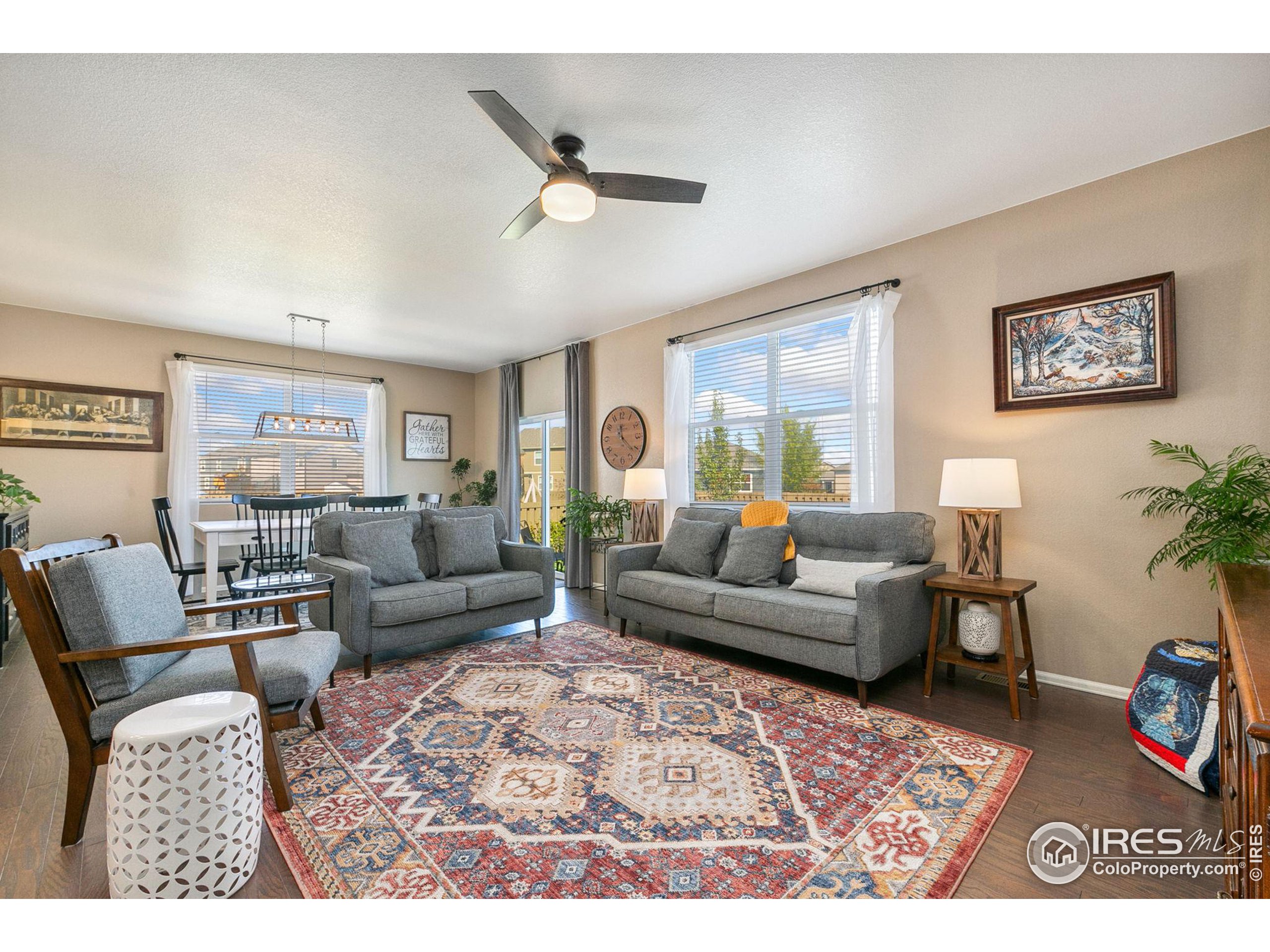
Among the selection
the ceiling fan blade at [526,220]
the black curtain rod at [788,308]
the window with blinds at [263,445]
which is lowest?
the window with blinds at [263,445]

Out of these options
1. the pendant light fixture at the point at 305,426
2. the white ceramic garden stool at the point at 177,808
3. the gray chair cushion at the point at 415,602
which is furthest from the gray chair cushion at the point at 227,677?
the pendant light fixture at the point at 305,426

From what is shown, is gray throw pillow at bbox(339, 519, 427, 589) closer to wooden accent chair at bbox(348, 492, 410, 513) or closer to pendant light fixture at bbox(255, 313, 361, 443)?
wooden accent chair at bbox(348, 492, 410, 513)

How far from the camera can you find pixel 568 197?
7.41 feet

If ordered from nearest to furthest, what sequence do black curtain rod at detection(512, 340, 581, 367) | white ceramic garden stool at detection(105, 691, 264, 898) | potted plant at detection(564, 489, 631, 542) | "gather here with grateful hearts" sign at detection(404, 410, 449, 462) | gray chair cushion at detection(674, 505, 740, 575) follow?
white ceramic garden stool at detection(105, 691, 264, 898) < gray chair cushion at detection(674, 505, 740, 575) < potted plant at detection(564, 489, 631, 542) < black curtain rod at detection(512, 340, 581, 367) < "gather here with grateful hearts" sign at detection(404, 410, 449, 462)

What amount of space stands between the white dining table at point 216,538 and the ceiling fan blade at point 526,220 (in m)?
2.59

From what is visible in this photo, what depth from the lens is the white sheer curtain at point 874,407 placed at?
139 inches

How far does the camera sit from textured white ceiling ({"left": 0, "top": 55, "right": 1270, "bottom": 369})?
2023mm

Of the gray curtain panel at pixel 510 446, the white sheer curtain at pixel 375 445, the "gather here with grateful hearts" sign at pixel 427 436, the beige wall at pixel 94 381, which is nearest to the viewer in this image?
the beige wall at pixel 94 381

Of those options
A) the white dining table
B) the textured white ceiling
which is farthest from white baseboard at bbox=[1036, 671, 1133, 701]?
the white dining table

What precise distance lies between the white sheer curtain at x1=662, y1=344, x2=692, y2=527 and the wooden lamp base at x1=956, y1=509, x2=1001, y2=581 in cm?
228

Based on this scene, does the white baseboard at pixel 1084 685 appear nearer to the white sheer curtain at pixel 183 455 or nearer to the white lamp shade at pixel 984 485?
the white lamp shade at pixel 984 485

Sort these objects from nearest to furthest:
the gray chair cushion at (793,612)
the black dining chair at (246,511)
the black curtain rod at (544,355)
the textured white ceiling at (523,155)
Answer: the textured white ceiling at (523,155) → the gray chair cushion at (793,612) → the black dining chair at (246,511) → the black curtain rod at (544,355)

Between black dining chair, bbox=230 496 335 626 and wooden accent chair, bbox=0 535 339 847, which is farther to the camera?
black dining chair, bbox=230 496 335 626

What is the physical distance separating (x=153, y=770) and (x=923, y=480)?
12.1ft
